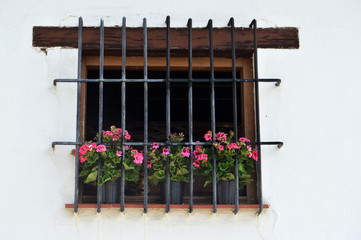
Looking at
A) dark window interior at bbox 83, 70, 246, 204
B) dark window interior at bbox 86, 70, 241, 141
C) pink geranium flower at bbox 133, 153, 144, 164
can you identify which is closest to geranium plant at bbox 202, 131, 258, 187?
pink geranium flower at bbox 133, 153, 144, 164

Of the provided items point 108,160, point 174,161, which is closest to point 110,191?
point 108,160

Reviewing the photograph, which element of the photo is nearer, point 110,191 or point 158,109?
point 110,191

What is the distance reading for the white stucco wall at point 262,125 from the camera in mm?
3117

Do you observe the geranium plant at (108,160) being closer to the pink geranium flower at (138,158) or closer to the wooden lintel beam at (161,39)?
the pink geranium flower at (138,158)

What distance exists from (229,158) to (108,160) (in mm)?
769

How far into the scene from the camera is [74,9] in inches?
134

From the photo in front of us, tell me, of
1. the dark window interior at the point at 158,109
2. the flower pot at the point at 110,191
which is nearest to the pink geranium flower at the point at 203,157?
the flower pot at the point at 110,191

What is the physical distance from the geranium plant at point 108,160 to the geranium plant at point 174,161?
102 millimetres

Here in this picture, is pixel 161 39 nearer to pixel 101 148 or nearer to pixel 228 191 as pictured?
pixel 101 148

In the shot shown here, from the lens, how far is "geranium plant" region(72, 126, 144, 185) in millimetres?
3064

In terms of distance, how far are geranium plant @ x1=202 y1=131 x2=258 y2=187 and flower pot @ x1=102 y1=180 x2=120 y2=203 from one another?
0.58 m

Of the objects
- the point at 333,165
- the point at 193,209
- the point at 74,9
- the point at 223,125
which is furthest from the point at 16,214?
the point at 223,125

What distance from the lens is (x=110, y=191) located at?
314 cm

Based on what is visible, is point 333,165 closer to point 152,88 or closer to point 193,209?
point 193,209
